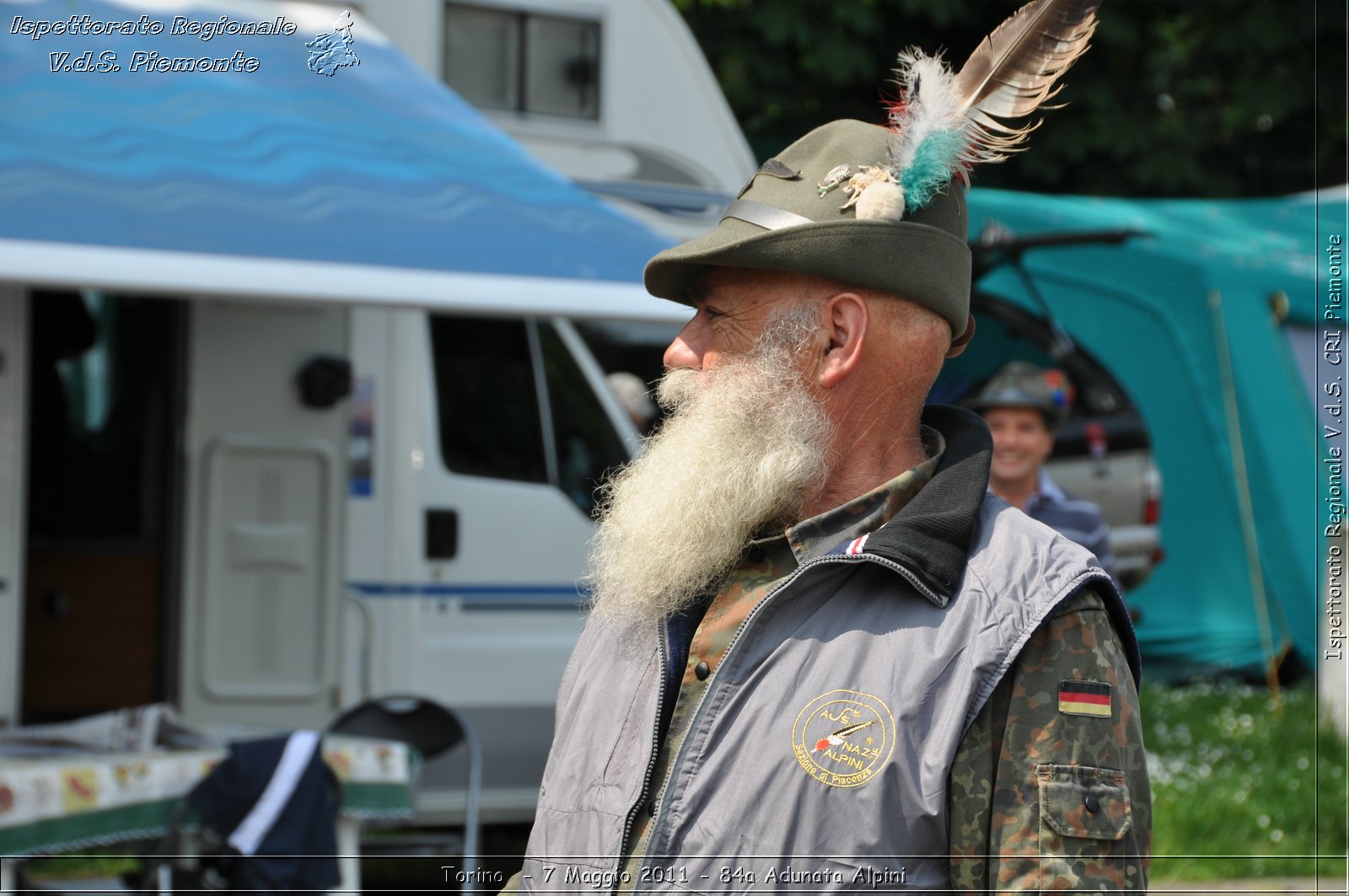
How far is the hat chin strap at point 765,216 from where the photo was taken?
1.91m

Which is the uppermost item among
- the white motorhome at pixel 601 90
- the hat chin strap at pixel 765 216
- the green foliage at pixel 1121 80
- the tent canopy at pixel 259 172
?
the green foliage at pixel 1121 80

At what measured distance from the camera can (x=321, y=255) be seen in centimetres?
419

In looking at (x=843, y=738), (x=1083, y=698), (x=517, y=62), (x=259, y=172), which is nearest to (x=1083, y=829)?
(x=1083, y=698)

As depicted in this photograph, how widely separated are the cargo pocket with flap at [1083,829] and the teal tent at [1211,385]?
23.8ft

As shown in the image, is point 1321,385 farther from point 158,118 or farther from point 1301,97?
point 158,118

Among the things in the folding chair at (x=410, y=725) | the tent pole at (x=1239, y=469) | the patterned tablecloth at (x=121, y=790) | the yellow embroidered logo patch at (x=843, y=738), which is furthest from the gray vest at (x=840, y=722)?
the tent pole at (x=1239, y=469)

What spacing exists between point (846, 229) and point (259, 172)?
122 inches

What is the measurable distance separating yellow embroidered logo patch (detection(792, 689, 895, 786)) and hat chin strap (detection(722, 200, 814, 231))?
0.60 meters

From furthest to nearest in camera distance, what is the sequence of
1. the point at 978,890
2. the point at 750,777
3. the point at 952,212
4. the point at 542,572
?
the point at 542,572, the point at 952,212, the point at 750,777, the point at 978,890

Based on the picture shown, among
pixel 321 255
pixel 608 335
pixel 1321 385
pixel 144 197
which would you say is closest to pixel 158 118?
pixel 144 197

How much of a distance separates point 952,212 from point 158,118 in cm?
341

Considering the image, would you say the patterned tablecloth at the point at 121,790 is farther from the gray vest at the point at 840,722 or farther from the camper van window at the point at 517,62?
the camper van window at the point at 517,62

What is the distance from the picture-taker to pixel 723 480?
1.96 m

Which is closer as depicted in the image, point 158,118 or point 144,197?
point 144,197
